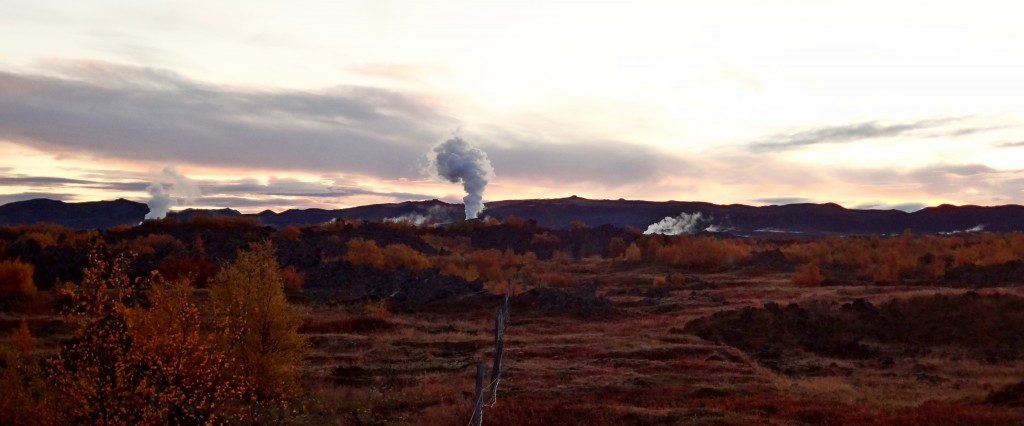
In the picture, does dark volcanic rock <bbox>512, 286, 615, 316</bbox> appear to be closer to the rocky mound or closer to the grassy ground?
the grassy ground

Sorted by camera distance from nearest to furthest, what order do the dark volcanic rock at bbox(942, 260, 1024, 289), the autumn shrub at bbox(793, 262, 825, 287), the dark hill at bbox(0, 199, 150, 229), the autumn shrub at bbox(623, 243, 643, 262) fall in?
the dark volcanic rock at bbox(942, 260, 1024, 289) → the autumn shrub at bbox(793, 262, 825, 287) → the autumn shrub at bbox(623, 243, 643, 262) → the dark hill at bbox(0, 199, 150, 229)

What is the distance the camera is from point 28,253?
158 feet

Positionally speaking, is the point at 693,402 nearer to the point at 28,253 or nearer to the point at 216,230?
the point at 28,253

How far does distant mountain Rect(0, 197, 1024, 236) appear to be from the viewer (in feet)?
500

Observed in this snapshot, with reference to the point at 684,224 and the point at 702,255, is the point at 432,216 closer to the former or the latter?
the point at 684,224

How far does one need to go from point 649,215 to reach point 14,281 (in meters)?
155

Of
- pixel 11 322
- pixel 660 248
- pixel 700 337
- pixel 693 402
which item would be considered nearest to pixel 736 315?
pixel 700 337

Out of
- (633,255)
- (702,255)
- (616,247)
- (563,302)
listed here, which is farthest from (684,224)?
(563,302)

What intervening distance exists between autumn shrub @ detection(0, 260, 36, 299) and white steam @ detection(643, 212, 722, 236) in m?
137

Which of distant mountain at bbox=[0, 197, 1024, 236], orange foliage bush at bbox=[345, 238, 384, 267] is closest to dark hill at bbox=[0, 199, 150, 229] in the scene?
distant mountain at bbox=[0, 197, 1024, 236]

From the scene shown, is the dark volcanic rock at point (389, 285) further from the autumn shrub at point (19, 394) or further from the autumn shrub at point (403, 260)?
the autumn shrub at point (19, 394)

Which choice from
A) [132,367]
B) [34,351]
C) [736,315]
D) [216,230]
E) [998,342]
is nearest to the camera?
[132,367]

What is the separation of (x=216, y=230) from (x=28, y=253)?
23678 mm

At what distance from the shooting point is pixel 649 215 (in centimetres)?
18262
